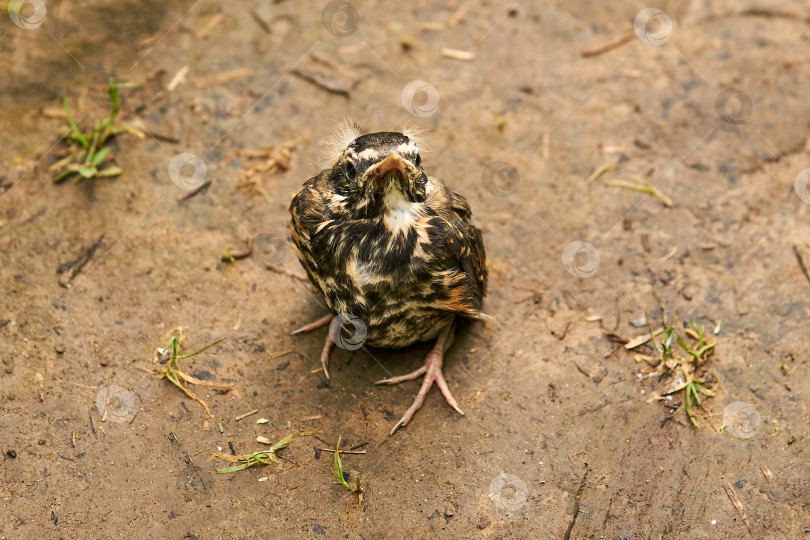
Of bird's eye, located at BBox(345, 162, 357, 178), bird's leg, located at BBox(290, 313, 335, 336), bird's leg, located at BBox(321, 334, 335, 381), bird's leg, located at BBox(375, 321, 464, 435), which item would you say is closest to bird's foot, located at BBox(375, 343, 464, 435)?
bird's leg, located at BBox(375, 321, 464, 435)

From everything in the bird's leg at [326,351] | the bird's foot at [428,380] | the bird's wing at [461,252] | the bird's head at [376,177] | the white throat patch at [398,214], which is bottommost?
the bird's foot at [428,380]

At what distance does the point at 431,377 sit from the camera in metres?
4.13

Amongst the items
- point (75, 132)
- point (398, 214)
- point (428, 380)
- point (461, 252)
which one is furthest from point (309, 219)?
point (75, 132)

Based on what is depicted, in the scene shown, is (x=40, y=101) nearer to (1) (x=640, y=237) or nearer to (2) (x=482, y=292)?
(2) (x=482, y=292)

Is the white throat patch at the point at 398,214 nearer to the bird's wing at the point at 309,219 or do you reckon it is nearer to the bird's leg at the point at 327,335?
the bird's wing at the point at 309,219

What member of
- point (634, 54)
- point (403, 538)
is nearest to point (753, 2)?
point (634, 54)

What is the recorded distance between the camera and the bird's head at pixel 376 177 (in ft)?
11.7

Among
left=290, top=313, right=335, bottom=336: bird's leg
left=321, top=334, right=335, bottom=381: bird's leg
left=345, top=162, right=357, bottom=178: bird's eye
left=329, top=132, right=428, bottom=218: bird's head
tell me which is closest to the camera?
left=329, top=132, right=428, bottom=218: bird's head

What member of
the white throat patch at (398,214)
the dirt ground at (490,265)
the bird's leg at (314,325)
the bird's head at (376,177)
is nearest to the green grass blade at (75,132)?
the dirt ground at (490,265)

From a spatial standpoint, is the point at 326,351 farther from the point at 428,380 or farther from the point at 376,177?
the point at 376,177

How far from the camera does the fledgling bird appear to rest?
3.65m

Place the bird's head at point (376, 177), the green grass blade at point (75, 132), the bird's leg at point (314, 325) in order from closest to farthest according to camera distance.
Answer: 1. the bird's head at point (376, 177)
2. the bird's leg at point (314, 325)
3. the green grass blade at point (75, 132)

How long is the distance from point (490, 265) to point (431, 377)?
43.8 inches

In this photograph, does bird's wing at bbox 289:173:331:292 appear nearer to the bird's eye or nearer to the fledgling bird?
the fledgling bird
